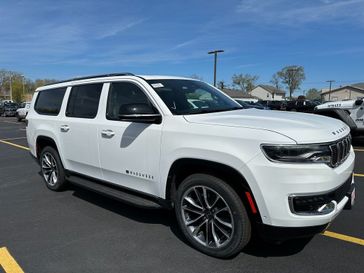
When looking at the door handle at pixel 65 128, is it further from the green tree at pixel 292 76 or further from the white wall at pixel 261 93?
the white wall at pixel 261 93

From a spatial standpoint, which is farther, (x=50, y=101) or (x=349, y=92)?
(x=349, y=92)

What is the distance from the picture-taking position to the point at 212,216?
354cm

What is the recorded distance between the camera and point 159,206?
3973 millimetres

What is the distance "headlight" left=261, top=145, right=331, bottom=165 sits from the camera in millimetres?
2910

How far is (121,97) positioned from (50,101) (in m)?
2.12

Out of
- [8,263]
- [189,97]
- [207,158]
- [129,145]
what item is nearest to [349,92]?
[189,97]

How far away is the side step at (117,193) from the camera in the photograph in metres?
4.02

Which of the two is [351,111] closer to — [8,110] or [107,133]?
[107,133]

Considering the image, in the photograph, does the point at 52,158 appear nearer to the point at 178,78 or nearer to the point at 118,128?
the point at 118,128

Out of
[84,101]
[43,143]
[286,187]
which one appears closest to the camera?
[286,187]

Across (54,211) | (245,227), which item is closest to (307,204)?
(245,227)

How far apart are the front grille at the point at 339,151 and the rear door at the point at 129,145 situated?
1.76m

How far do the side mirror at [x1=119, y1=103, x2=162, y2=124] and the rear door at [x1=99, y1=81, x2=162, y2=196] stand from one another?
0.26 feet

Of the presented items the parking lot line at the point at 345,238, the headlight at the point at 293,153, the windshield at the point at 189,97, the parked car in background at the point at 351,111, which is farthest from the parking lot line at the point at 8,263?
the parked car in background at the point at 351,111
